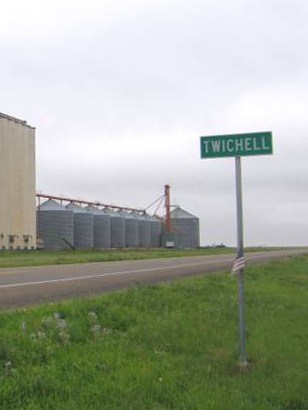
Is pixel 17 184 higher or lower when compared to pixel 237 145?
higher

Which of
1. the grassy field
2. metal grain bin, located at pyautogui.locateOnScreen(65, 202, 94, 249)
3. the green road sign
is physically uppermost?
metal grain bin, located at pyautogui.locateOnScreen(65, 202, 94, 249)

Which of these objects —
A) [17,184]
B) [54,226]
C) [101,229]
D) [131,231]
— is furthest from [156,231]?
[17,184]

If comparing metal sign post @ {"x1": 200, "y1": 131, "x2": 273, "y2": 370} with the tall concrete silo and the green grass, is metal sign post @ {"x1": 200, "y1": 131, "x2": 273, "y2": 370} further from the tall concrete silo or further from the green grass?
the tall concrete silo

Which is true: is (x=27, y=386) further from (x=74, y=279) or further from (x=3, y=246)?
(x=3, y=246)

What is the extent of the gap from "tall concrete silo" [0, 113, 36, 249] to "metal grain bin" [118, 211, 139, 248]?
38.5 meters

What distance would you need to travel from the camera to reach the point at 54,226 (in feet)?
329

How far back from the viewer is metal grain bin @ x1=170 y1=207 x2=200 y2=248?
454 ft

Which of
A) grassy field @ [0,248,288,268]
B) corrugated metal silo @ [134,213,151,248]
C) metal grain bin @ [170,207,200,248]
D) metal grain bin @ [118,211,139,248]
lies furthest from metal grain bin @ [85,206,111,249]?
grassy field @ [0,248,288,268]

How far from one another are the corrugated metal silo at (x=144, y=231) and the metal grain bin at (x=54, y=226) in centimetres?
2688

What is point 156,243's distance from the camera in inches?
5256

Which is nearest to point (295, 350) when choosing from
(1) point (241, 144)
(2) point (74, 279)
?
(1) point (241, 144)

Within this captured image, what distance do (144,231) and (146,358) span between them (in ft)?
392

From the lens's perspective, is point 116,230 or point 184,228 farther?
point 184,228

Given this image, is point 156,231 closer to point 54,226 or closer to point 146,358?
point 54,226
